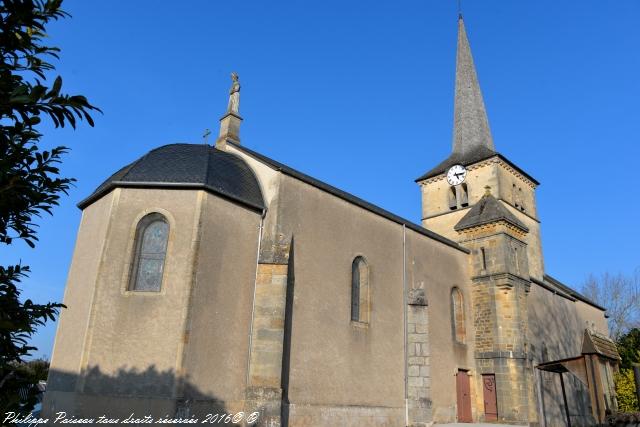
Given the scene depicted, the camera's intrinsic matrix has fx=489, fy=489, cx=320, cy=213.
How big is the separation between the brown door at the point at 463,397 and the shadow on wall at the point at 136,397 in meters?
9.60

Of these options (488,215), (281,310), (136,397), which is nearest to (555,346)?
(488,215)

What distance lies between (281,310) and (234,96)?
9.35 m

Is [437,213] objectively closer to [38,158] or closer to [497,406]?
[497,406]

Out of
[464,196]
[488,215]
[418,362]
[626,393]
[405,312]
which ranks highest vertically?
[464,196]

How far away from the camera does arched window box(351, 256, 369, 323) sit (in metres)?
15.3

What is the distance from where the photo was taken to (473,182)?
26.2m

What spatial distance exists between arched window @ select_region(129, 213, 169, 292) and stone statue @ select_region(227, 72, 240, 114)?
6447 mm

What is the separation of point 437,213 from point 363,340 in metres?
13.3

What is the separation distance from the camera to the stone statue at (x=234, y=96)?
17.7 metres

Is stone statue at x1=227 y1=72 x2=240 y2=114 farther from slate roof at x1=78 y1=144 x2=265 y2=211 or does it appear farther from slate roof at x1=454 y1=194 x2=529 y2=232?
slate roof at x1=454 y1=194 x2=529 y2=232

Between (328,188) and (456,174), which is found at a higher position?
(456,174)

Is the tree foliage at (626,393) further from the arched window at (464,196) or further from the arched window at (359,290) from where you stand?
the arched window at (359,290)

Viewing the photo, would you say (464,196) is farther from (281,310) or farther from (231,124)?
(281,310)

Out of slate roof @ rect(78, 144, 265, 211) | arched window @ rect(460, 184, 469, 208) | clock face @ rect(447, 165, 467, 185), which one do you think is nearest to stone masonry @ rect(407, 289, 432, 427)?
slate roof @ rect(78, 144, 265, 211)
